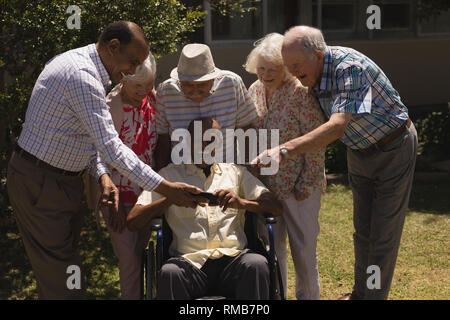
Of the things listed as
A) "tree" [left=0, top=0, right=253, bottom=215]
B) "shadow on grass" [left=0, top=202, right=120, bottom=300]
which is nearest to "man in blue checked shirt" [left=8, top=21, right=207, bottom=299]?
"shadow on grass" [left=0, top=202, right=120, bottom=300]

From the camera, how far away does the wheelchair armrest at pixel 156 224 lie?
3623mm

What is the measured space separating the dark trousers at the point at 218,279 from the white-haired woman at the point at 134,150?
0.45 metres

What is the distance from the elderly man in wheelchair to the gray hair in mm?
708

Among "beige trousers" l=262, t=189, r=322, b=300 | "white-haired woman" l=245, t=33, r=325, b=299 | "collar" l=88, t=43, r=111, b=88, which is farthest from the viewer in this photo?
"beige trousers" l=262, t=189, r=322, b=300

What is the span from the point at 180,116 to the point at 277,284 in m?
1.21

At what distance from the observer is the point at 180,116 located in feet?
13.1

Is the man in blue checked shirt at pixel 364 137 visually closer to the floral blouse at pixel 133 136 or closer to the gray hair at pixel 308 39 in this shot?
the gray hair at pixel 308 39

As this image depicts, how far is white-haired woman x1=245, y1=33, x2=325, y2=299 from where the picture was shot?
399 centimetres

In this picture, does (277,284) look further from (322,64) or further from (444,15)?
(444,15)

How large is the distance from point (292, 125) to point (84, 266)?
261 centimetres

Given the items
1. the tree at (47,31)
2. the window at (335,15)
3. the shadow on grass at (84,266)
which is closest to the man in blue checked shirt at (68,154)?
the shadow on grass at (84,266)

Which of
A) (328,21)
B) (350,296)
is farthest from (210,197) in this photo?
(328,21)

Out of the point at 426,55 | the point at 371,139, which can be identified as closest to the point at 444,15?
the point at 426,55

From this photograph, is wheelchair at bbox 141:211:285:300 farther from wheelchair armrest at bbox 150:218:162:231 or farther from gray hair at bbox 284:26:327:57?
gray hair at bbox 284:26:327:57
